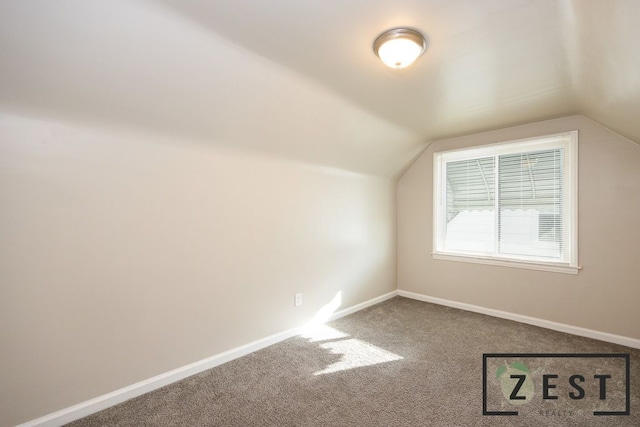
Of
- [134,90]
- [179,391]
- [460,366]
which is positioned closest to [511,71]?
[460,366]

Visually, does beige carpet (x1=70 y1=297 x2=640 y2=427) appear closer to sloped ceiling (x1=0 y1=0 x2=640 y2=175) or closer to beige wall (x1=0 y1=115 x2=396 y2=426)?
beige wall (x1=0 y1=115 x2=396 y2=426)

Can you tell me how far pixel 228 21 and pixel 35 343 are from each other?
7.14 ft

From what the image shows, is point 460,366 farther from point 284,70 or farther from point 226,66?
point 226,66

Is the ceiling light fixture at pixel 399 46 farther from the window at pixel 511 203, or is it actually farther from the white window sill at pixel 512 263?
the white window sill at pixel 512 263

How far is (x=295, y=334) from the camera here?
316cm

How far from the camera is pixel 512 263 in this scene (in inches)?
141

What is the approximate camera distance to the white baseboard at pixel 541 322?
2.91 metres

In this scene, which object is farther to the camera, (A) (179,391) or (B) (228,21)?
(A) (179,391)

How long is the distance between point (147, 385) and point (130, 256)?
952 mm

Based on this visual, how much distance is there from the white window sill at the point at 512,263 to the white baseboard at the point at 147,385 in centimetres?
230

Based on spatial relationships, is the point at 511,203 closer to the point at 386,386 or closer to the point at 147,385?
the point at 386,386

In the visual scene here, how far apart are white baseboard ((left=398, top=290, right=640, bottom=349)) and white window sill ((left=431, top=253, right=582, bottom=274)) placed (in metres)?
0.57

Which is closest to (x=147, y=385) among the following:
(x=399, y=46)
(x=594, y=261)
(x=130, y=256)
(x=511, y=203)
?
(x=130, y=256)

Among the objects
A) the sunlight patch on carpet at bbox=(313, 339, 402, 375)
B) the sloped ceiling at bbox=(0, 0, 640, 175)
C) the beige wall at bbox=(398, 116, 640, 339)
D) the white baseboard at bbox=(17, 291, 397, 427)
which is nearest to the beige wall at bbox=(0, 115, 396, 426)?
the white baseboard at bbox=(17, 291, 397, 427)
